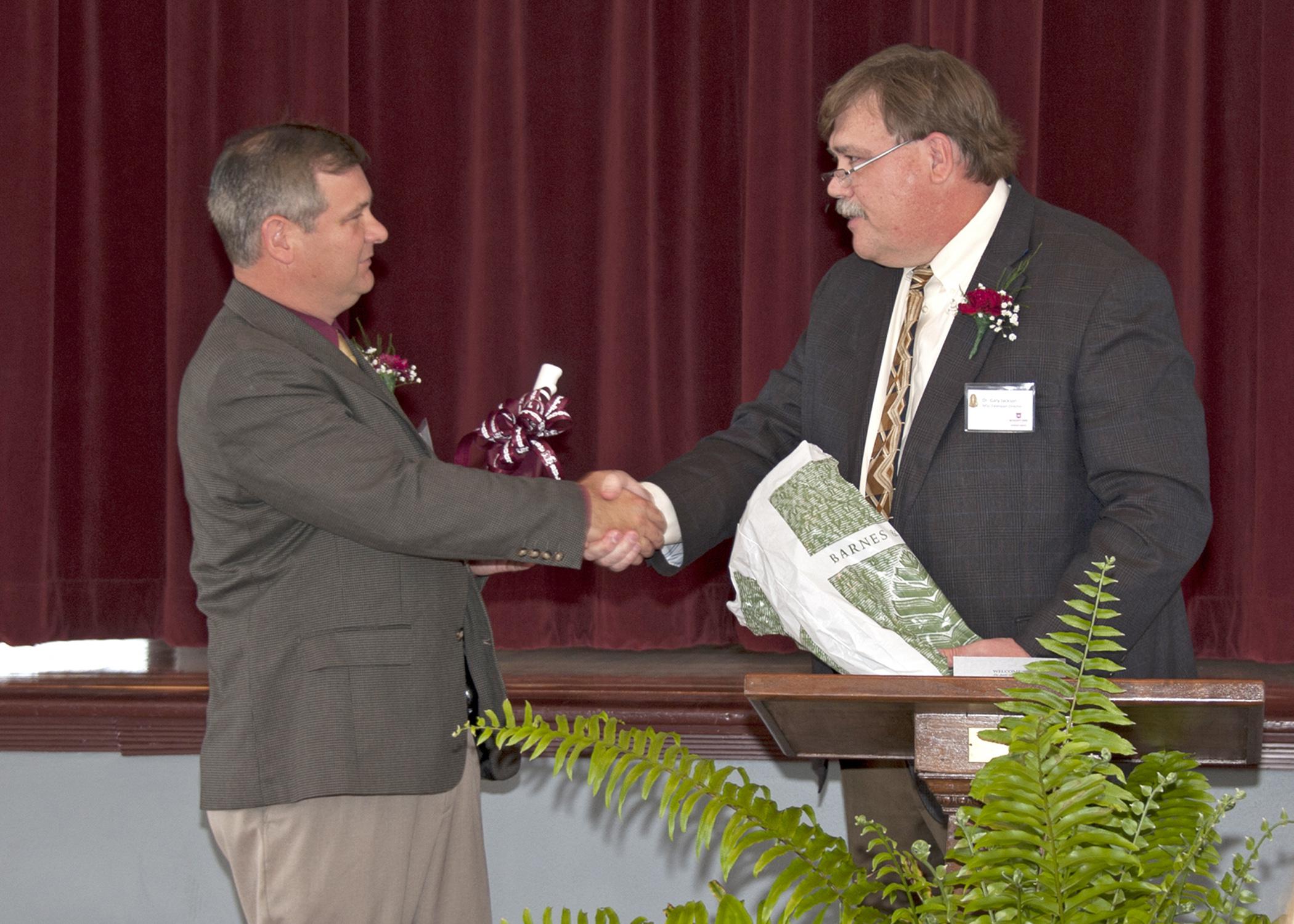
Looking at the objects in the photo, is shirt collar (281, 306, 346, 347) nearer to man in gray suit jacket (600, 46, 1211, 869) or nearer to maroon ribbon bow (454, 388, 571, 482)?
maroon ribbon bow (454, 388, 571, 482)

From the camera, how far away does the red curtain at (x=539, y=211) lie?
11.3 ft

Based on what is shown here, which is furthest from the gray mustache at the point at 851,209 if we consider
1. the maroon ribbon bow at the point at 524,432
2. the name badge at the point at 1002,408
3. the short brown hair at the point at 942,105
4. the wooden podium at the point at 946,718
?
the wooden podium at the point at 946,718

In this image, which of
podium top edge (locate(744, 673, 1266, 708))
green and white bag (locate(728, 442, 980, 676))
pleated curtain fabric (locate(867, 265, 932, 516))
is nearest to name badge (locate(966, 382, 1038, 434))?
pleated curtain fabric (locate(867, 265, 932, 516))

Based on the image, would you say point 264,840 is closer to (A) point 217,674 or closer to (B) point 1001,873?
(A) point 217,674

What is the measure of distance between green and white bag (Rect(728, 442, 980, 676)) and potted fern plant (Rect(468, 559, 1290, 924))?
2.52ft

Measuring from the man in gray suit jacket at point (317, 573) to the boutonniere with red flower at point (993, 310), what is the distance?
69cm

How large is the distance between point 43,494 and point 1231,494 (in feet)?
10.3

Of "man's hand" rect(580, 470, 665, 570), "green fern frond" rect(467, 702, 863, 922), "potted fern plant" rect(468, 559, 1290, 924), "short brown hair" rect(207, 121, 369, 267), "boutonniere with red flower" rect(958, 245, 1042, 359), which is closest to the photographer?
"potted fern plant" rect(468, 559, 1290, 924)

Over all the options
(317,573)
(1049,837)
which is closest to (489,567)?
(317,573)

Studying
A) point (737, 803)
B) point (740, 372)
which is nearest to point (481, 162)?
point (740, 372)

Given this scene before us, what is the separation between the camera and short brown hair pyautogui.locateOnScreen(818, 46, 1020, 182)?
2258 millimetres

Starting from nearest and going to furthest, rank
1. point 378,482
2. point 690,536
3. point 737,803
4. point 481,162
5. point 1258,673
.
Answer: point 737,803 → point 378,482 → point 690,536 → point 1258,673 → point 481,162

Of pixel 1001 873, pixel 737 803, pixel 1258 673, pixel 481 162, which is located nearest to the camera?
pixel 1001 873

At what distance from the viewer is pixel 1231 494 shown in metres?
3.42
